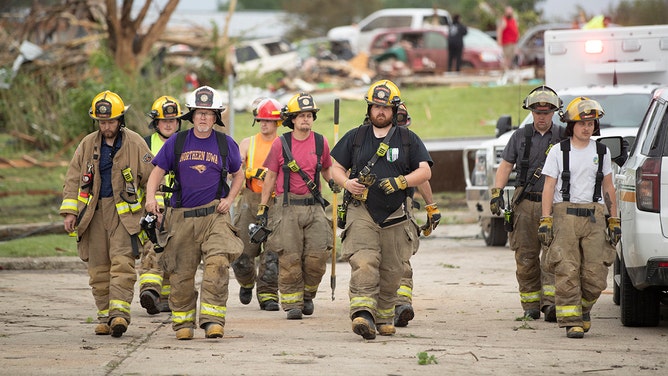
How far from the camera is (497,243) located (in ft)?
53.0

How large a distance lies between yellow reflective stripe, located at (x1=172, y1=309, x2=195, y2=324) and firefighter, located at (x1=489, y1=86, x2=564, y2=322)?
2.67 m

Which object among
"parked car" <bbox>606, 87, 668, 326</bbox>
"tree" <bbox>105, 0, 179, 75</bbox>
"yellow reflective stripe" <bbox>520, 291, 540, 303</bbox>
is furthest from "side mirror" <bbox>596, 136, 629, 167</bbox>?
"tree" <bbox>105, 0, 179, 75</bbox>

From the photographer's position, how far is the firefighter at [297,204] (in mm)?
10672

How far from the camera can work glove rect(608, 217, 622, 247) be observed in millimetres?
9320

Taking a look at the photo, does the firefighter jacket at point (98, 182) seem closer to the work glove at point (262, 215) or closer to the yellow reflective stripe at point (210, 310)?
the yellow reflective stripe at point (210, 310)

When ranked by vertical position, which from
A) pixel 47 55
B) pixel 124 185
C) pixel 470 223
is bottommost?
pixel 470 223

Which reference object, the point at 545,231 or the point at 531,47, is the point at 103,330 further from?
the point at 531,47

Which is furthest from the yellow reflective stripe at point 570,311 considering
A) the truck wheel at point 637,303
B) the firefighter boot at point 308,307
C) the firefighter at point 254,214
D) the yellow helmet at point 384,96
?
the firefighter at point 254,214

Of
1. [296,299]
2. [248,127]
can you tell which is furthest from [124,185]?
[248,127]

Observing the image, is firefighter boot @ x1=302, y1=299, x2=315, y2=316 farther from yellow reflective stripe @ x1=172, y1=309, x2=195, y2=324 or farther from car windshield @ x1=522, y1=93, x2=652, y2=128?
car windshield @ x1=522, y1=93, x2=652, y2=128

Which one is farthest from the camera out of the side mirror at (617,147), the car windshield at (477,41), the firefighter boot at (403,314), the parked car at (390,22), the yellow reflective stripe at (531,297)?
the parked car at (390,22)

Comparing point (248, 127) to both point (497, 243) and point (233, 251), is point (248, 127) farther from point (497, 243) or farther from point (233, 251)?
point (233, 251)

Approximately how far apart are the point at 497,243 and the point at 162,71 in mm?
11911

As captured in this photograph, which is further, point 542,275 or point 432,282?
point 432,282
